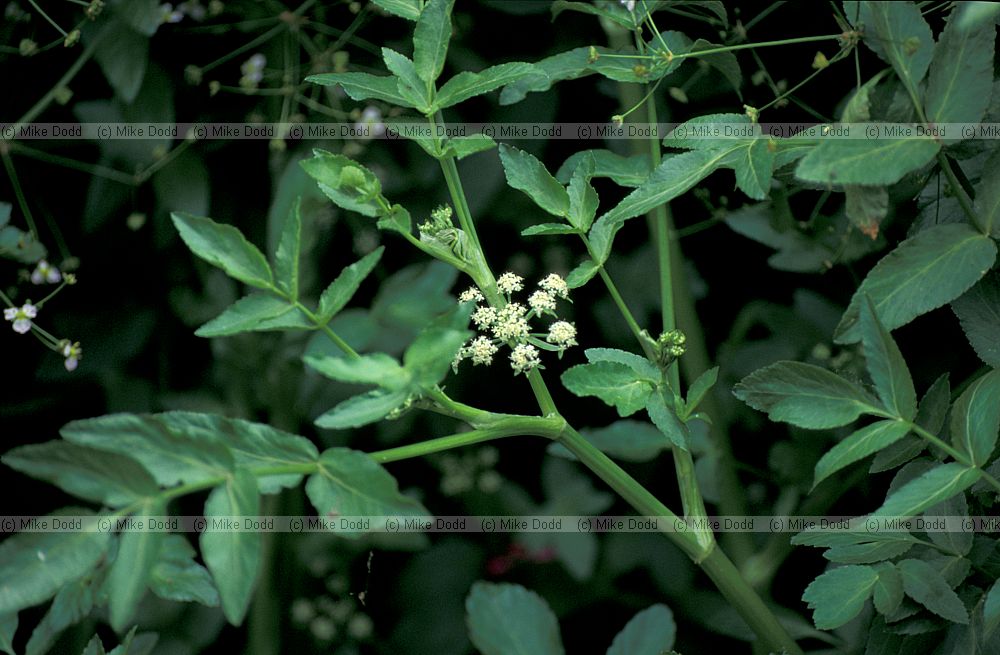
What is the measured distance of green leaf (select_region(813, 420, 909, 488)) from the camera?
543 millimetres

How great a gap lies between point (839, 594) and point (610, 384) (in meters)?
0.18

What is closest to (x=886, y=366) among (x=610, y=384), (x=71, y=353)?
(x=610, y=384)

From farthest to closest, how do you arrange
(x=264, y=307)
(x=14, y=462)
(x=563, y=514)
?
1. (x=563, y=514)
2. (x=264, y=307)
3. (x=14, y=462)

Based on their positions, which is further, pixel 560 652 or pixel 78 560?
pixel 560 652

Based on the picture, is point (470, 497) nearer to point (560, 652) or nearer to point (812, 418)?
point (560, 652)

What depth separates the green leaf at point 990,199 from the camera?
22.5 inches

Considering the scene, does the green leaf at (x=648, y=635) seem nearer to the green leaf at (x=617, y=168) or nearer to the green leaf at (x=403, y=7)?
the green leaf at (x=617, y=168)

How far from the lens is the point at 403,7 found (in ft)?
2.19

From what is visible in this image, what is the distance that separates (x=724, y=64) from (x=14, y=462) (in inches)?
21.9

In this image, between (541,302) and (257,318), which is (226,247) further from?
(541,302)

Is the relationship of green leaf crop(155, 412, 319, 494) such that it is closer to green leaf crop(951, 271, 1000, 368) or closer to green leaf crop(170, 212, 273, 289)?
green leaf crop(170, 212, 273, 289)

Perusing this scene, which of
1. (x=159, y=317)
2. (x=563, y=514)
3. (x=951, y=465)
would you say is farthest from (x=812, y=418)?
(x=159, y=317)

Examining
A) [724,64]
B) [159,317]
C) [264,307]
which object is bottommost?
[264,307]

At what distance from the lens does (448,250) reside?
61cm
